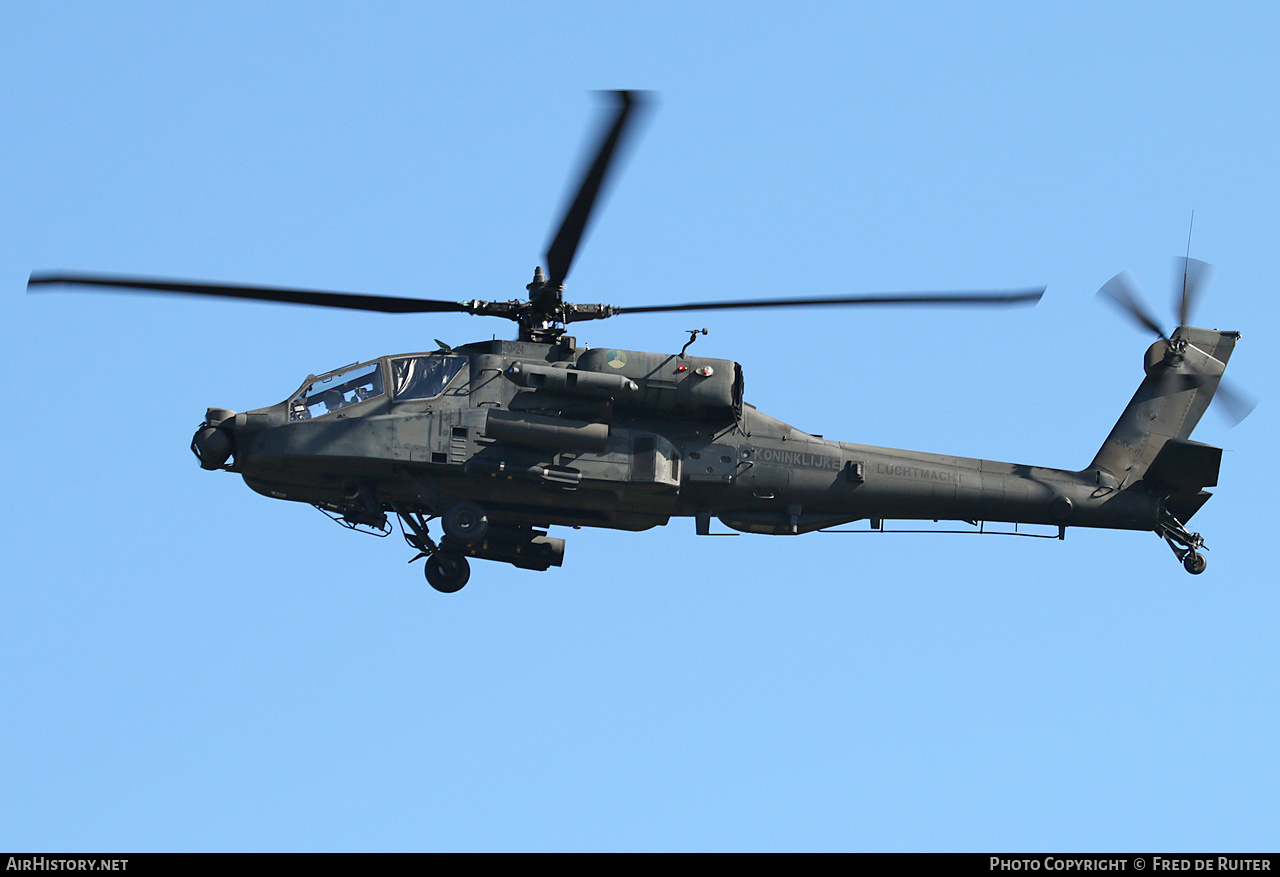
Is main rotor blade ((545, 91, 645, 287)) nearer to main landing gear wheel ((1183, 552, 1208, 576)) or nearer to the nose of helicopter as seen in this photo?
the nose of helicopter

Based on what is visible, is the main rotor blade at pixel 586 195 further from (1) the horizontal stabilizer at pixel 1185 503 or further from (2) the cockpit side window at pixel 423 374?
(1) the horizontal stabilizer at pixel 1185 503

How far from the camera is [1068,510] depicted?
88.7ft

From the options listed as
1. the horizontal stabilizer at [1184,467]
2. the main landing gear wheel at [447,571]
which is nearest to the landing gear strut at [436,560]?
the main landing gear wheel at [447,571]

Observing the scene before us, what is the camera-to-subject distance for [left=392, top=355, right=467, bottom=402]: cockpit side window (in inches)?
987

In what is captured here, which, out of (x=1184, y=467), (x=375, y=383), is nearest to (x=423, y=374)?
(x=375, y=383)

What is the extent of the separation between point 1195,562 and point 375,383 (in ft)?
47.1

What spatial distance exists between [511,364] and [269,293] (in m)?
3.99

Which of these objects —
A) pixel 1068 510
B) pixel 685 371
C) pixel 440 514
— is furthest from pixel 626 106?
pixel 1068 510

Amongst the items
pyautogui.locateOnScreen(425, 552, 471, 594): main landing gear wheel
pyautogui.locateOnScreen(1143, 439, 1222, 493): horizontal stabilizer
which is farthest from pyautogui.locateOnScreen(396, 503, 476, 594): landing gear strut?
pyautogui.locateOnScreen(1143, 439, 1222, 493): horizontal stabilizer

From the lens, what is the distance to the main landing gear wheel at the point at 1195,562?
2745cm

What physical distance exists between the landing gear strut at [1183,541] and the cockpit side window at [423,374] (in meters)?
12.4

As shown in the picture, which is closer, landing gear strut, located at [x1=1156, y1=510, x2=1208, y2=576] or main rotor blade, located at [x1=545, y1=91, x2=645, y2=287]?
main rotor blade, located at [x1=545, y1=91, x2=645, y2=287]

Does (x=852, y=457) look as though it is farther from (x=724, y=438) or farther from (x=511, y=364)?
(x=511, y=364)

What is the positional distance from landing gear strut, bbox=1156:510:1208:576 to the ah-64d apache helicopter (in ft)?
2.37
